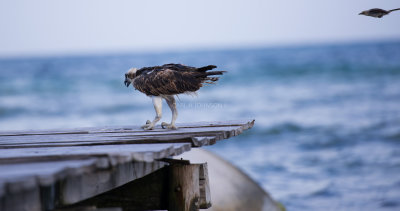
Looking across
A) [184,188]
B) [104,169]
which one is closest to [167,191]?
[184,188]

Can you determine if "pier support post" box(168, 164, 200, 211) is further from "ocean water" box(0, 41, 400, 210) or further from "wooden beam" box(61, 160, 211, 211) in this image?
"ocean water" box(0, 41, 400, 210)

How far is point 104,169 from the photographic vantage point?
2.98 m

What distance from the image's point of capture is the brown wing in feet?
15.3

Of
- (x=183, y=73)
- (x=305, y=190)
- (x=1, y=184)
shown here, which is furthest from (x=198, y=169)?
(x=305, y=190)

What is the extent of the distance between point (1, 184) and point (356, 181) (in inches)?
414

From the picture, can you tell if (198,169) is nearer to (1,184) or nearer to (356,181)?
(1,184)

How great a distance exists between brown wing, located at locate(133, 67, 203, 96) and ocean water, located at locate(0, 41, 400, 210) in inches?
8.7

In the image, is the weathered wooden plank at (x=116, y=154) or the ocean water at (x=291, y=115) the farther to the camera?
the ocean water at (x=291, y=115)

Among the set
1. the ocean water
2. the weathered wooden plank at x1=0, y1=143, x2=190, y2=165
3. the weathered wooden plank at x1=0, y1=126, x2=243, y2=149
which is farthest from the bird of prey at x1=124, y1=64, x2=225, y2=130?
the weathered wooden plank at x1=0, y1=143, x2=190, y2=165

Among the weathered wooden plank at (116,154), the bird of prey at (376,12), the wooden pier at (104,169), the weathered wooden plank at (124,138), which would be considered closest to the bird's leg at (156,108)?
the wooden pier at (104,169)

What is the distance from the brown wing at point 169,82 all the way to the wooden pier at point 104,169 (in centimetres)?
34

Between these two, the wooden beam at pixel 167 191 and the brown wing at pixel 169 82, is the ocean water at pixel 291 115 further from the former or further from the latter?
A: the wooden beam at pixel 167 191

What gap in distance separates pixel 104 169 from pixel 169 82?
180 cm

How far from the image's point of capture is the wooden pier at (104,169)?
8.70 ft
